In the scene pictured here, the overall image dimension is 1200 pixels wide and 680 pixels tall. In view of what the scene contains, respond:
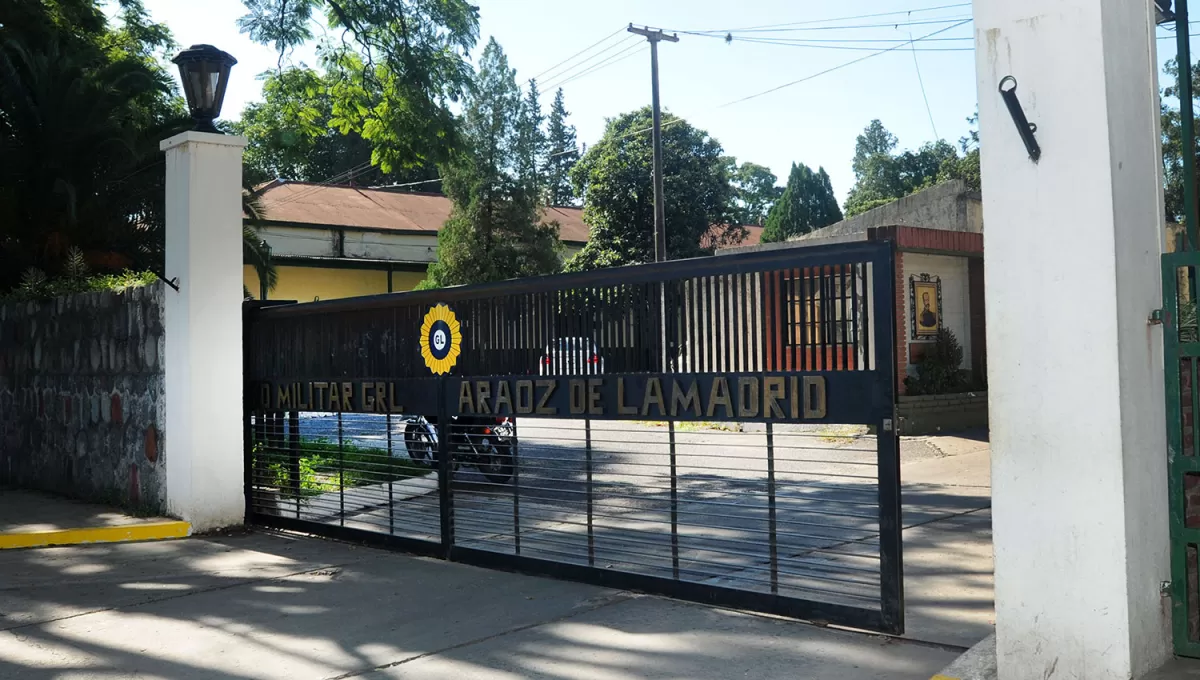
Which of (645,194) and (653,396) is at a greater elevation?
(645,194)

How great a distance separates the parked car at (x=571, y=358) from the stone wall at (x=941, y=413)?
10.4m

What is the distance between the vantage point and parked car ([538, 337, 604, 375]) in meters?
6.82

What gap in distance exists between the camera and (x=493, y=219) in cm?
3547

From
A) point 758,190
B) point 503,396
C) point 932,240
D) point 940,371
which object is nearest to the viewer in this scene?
point 503,396

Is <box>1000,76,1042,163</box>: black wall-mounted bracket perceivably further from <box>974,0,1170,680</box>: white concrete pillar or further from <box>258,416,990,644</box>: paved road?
<box>258,416,990,644</box>: paved road

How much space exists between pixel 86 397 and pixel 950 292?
14.6 metres

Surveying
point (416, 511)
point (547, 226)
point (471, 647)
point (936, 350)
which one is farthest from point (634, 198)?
point (471, 647)

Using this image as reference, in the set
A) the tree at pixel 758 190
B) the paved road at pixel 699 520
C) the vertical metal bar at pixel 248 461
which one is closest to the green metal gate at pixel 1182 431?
the paved road at pixel 699 520

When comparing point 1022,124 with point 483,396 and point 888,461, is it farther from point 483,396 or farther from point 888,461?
point 483,396

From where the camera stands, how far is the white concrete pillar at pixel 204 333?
9.03m

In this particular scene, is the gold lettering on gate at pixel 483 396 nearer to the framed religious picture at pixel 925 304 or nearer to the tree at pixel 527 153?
the framed religious picture at pixel 925 304

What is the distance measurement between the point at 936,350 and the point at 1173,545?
14408mm

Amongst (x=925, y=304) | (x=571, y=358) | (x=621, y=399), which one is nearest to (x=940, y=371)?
(x=925, y=304)

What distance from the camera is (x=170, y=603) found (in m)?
6.62
